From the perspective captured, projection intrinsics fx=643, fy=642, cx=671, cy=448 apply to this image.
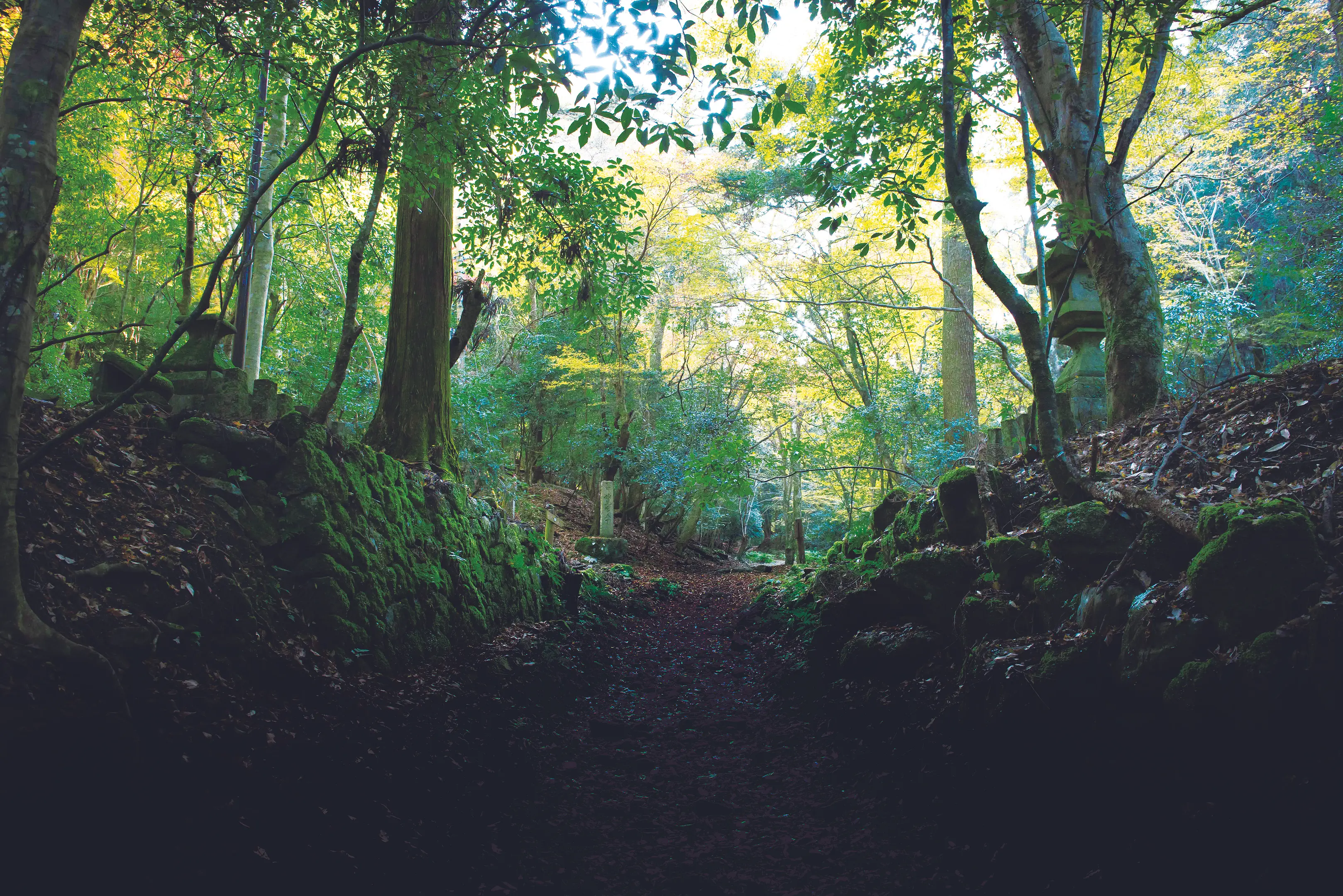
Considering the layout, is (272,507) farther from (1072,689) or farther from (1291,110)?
(1291,110)

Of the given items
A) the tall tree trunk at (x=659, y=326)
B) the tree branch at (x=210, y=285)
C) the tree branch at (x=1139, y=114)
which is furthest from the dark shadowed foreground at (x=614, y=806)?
the tall tree trunk at (x=659, y=326)

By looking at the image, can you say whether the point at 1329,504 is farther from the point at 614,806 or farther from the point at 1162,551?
the point at 614,806

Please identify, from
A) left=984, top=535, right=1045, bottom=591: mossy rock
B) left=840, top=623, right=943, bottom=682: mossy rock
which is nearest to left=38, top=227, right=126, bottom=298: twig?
left=840, top=623, right=943, bottom=682: mossy rock

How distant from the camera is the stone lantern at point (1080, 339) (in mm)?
6250

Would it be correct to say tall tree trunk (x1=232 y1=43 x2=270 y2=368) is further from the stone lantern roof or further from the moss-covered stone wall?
the stone lantern roof

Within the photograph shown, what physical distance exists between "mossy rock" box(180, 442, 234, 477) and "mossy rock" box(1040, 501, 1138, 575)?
15.9 feet

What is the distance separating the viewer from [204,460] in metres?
3.84

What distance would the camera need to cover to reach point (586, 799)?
3.40 m

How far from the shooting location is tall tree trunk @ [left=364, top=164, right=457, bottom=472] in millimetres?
6738

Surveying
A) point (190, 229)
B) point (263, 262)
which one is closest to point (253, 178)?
point (190, 229)

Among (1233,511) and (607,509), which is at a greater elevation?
(607,509)

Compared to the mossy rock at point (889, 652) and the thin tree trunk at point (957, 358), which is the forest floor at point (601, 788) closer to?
the mossy rock at point (889, 652)

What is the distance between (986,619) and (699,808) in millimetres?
1918

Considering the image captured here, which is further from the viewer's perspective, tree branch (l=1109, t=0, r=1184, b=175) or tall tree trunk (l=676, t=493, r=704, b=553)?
tall tree trunk (l=676, t=493, r=704, b=553)
